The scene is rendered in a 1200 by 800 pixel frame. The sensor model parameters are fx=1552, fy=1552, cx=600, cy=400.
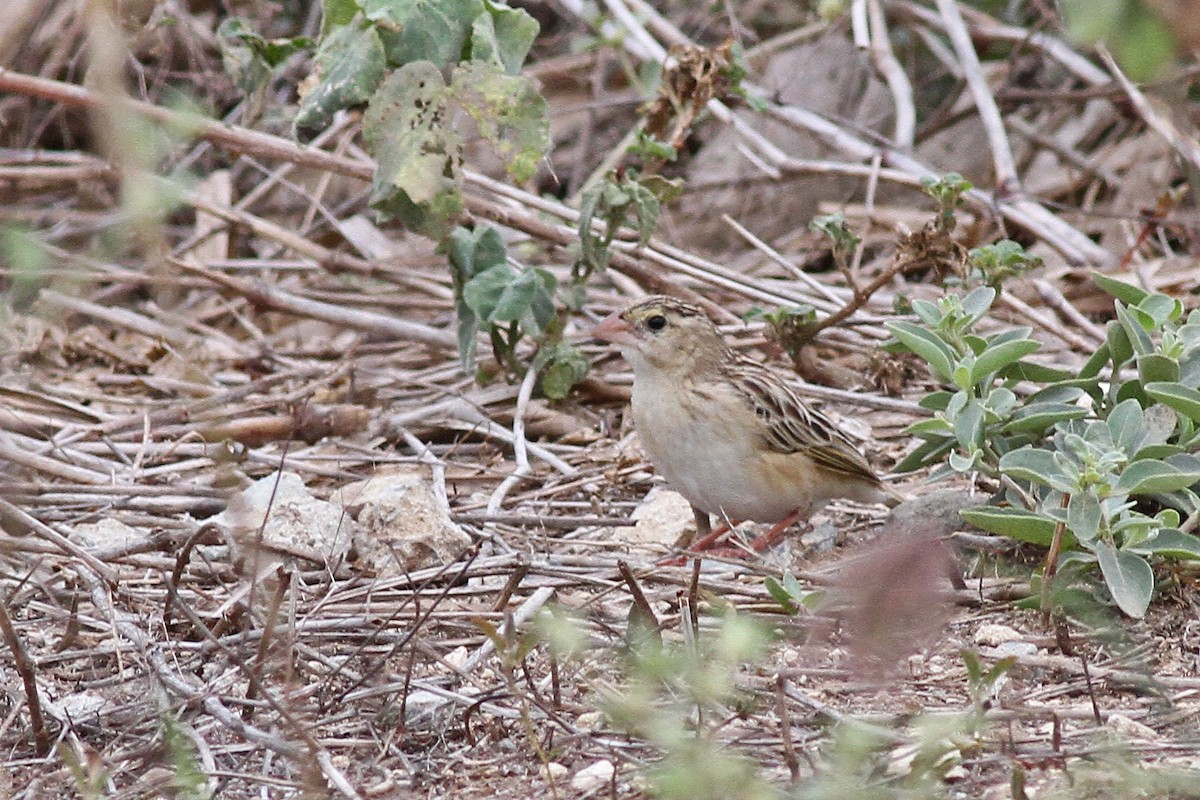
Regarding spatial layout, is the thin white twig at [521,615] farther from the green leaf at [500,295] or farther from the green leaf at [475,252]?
the green leaf at [475,252]

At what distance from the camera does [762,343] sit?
5.91m

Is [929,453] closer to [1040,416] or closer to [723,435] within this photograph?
[1040,416]

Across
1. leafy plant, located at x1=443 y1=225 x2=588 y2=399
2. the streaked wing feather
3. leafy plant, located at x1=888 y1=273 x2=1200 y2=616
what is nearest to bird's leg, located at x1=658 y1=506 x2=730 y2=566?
the streaked wing feather

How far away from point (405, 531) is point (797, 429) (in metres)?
1.27

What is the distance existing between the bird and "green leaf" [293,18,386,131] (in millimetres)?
1048

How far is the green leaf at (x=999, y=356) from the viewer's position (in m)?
3.79

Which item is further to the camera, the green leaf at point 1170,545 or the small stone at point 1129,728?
the green leaf at point 1170,545

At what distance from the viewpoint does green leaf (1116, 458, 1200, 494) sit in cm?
350

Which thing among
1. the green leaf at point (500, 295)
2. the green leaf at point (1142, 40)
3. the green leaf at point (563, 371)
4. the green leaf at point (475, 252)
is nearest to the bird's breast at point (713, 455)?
the green leaf at point (500, 295)

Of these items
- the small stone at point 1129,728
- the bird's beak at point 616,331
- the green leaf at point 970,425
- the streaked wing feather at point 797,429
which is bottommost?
the streaked wing feather at point 797,429

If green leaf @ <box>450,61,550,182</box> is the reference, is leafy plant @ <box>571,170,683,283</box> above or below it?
below

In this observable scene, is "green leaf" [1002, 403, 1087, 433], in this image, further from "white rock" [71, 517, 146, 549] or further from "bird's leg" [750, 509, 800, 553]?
"white rock" [71, 517, 146, 549]

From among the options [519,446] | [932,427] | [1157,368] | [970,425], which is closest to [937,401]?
[932,427]

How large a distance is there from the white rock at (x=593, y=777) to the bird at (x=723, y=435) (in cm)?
170
